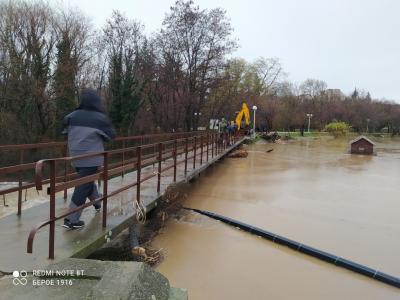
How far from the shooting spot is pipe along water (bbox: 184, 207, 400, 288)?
18.5 ft

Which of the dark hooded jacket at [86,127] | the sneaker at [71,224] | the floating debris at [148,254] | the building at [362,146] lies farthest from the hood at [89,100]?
the building at [362,146]

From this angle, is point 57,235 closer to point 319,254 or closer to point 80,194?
point 80,194

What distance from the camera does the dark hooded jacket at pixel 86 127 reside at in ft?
14.9

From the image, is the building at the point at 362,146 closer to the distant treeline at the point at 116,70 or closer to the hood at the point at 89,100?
the distant treeline at the point at 116,70

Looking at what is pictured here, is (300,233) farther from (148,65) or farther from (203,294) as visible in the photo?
(148,65)

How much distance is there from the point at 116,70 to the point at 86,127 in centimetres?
2731

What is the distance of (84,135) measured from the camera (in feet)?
14.9

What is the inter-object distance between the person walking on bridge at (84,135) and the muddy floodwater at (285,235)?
6.10 ft

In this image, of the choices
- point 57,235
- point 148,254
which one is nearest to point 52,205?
point 57,235

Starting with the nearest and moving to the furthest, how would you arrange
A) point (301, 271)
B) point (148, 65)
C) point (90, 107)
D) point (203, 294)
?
point (90, 107) < point (203, 294) < point (301, 271) < point (148, 65)

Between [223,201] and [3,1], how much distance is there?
22.1 m

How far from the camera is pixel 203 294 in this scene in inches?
199

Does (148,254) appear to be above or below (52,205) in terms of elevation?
below

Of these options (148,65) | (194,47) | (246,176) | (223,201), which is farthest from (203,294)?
(148,65)
